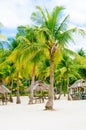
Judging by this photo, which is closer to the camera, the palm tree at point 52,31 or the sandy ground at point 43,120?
the sandy ground at point 43,120

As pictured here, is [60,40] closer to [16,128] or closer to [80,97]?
[16,128]

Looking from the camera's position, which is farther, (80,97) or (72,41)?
(80,97)

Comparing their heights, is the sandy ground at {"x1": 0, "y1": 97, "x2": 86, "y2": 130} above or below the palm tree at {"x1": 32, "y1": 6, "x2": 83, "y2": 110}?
below

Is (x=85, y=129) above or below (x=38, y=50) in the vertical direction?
below

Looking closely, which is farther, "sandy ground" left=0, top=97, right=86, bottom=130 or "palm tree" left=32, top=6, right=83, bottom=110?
"palm tree" left=32, top=6, right=83, bottom=110

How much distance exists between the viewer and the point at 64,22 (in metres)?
18.1

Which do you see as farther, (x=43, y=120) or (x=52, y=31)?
(x=52, y=31)

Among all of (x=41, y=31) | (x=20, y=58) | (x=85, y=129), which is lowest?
(x=85, y=129)

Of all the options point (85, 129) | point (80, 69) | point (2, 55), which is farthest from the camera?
point (80, 69)

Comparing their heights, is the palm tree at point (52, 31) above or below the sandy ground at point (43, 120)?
above

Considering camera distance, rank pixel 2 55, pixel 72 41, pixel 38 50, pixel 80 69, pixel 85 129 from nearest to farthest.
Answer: pixel 85 129
pixel 72 41
pixel 38 50
pixel 2 55
pixel 80 69

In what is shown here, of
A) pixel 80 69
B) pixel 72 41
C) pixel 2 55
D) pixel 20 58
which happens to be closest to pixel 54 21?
pixel 72 41

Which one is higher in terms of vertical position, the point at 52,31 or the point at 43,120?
the point at 52,31

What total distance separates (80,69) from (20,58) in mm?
22231
